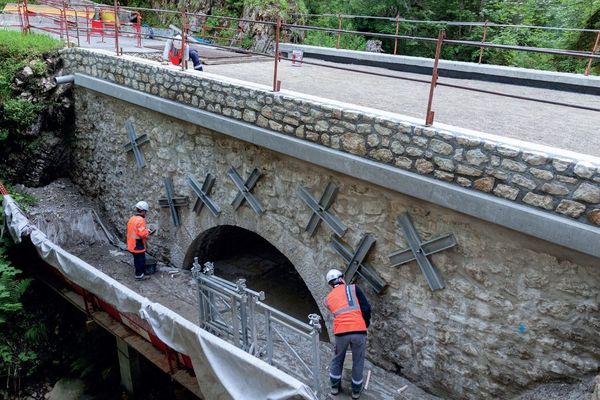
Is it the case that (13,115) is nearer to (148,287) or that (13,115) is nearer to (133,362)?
(148,287)

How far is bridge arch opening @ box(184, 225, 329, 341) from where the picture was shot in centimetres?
876

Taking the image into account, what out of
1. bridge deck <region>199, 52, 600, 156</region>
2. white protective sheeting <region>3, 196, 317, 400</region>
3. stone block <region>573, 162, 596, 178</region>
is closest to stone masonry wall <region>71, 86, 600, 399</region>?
stone block <region>573, 162, 596, 178</region>

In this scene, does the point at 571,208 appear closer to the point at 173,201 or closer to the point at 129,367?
the point at 173,201

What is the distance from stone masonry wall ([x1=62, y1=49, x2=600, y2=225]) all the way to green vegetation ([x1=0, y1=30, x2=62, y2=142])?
3669 mm

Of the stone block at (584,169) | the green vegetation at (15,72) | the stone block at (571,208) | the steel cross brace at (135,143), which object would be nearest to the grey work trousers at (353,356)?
the stone block at (571,208)

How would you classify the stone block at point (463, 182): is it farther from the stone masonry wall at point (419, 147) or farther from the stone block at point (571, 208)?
the stone block at point (571, 208)

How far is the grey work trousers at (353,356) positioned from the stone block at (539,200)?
2129 millimetres

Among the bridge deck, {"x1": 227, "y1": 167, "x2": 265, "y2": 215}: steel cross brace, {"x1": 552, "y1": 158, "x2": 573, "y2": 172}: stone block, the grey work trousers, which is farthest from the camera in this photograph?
{"x1": 227, "y1": 167, "x2": 265, "y2": 215}: steel cross brace

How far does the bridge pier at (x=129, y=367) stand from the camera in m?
8.19

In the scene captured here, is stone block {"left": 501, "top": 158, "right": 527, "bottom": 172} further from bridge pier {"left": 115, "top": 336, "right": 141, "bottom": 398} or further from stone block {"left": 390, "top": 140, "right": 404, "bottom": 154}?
bridge pier {"left": 115, "top": 336, "right": 141, "bottom": 398}

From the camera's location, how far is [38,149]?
10.1 meters

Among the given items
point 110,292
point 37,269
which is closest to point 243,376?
point 110,292

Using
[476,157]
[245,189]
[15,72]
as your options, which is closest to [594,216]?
[476,157]

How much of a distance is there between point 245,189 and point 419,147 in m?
2.93
